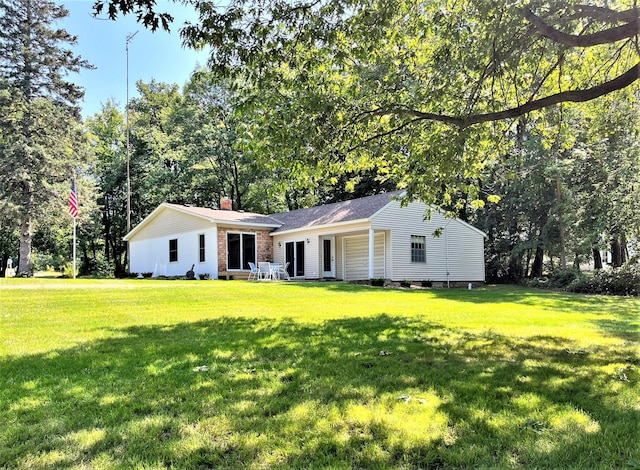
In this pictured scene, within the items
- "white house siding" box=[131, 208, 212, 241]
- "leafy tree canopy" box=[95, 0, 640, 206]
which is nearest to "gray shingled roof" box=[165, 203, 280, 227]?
"white house siding" box=[131, 208, 212, 241]

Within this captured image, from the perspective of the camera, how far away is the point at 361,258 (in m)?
20.1

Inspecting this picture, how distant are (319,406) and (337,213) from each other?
17.5 meters

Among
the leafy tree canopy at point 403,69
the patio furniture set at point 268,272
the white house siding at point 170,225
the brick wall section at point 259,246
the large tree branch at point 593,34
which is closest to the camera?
the large tree branch at point 593,34

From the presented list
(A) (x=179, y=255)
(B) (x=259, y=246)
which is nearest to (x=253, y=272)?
(B) (x=259, y=246)

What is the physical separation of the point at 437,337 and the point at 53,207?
2482cm

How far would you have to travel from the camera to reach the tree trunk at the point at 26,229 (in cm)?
2388

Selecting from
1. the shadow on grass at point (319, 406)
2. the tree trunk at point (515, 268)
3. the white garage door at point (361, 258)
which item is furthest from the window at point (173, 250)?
the shadow on grass at point (319, 406)

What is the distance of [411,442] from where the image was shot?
2596 mm

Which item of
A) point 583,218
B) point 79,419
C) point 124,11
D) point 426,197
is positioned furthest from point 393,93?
point 583,218

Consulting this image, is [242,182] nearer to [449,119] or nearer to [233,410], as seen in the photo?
[449,119]

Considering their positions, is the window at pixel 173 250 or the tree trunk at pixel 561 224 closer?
the tree trunk at pixel 561 224

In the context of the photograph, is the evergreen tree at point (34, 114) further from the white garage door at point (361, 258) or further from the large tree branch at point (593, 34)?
the large tree branch at point (593, 34)

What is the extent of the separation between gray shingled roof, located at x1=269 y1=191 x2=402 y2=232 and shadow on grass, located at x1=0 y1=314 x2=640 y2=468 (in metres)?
13.3

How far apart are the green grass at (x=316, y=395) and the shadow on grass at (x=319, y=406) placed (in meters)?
0.01
